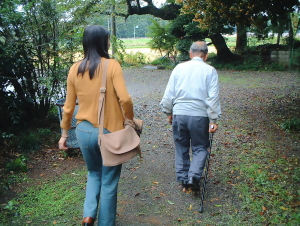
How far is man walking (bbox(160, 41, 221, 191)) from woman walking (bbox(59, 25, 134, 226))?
3.88 ft

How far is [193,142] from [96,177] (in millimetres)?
1499

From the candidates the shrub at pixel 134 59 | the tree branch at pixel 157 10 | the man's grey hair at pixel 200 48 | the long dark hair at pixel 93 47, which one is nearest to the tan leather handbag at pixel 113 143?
the long dark hair at pixel 93 47

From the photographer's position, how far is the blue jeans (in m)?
2.93

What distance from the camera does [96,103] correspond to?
2.91 meters

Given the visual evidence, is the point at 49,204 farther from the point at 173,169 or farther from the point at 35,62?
the point at 35,62

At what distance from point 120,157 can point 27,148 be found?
3305mm

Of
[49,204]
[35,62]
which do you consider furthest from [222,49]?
[49,204]

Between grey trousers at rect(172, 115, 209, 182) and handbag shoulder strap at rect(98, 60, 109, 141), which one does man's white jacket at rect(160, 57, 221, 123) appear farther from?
handbag shoulder strap at rect(98, 60, 109, 141)

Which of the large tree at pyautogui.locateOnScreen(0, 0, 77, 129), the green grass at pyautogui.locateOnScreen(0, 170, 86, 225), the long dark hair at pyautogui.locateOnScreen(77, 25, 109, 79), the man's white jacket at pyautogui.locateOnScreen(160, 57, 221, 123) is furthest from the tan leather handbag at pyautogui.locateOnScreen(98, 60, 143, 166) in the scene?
the large tree at pyautogui.locateOnScreen(0, 0, 77, 129)

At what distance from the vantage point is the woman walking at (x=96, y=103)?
2.88 metres

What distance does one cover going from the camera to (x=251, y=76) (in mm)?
16656

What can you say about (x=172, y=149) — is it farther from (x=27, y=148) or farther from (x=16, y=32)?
(x=16, y=32)

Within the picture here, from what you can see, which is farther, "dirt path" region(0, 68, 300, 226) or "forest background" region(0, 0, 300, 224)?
"forest background" region(0, 0, 300, 224)

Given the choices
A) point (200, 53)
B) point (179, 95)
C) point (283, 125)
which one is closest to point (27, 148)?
point (179, 95)
